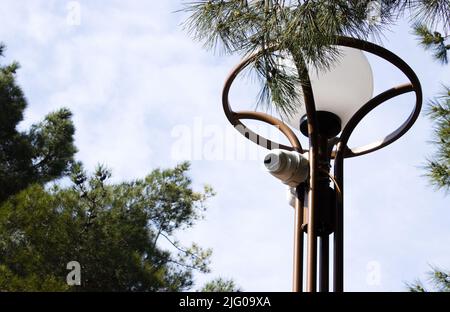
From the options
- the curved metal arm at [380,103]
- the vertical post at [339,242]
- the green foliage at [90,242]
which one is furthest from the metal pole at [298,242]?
the green foliage at [90,242]

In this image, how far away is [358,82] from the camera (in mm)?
2602

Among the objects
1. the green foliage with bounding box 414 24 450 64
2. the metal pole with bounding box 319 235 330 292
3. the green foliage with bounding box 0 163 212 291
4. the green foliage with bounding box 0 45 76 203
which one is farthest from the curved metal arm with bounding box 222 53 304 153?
the green foliage with bounding box 0 45 76 203

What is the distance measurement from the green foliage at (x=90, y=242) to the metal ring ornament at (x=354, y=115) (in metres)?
4.42

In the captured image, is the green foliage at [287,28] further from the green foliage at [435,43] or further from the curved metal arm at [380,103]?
the green foliage at [435,43]

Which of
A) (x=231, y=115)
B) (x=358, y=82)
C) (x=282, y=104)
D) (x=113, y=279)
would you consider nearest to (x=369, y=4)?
(x=358, y=82)

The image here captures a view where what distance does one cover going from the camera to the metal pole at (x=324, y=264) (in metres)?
2.39

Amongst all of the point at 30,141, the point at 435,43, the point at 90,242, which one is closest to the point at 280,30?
the point at 435,43

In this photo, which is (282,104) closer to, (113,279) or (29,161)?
(113,279)

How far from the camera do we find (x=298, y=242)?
2.45 m

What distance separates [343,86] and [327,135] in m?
0.18

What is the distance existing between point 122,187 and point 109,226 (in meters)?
0.79

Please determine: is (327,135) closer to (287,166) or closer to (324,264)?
(287,166)

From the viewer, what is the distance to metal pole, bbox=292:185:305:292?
93.4 inches

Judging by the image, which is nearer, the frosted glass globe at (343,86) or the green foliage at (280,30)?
the green foliage at (280,30)
